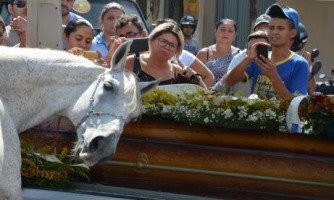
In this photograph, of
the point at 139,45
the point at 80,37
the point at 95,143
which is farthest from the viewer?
the point at 80,37

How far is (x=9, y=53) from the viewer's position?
13.1ft

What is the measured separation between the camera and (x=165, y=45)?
5.57m

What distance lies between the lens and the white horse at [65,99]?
3801 mm

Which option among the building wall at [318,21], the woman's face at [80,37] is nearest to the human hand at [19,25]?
the woman's face at [80,37]

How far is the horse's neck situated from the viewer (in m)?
4.01

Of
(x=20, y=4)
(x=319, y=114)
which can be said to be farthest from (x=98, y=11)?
(x=319, y=114)

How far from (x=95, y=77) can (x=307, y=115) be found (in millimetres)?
1237

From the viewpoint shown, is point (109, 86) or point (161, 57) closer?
point (109, 86)

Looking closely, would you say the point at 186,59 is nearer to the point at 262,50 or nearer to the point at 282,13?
the point at 282,13

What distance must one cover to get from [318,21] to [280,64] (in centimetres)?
1178

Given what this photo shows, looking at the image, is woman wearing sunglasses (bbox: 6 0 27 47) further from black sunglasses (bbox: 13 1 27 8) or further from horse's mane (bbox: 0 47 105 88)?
horse's mane (bbox: 0 47 105 88)

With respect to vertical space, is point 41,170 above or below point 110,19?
below

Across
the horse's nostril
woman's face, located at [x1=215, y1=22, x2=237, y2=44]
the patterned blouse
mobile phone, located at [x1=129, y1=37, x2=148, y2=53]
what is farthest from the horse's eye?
woman's face, located at [x1=215, y1=22, x2=237, y2=44]

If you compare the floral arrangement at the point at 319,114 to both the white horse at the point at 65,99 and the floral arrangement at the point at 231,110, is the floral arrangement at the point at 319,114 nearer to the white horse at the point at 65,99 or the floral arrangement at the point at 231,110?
the floral arrangement at the point at 231,110
